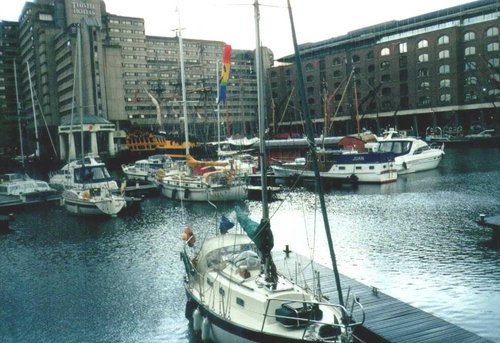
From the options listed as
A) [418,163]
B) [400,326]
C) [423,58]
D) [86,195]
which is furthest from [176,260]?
[423,58]

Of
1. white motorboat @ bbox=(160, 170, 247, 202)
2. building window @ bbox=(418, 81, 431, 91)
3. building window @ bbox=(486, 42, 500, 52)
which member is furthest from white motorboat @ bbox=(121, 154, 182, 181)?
building window @ bbox=(486, 42, 500, 52)

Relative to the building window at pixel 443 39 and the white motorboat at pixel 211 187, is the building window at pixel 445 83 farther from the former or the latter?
the white motorboat at pixel 211 187

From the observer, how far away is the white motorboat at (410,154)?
2211 inches

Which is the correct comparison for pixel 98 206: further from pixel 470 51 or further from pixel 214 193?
pixel 470 51

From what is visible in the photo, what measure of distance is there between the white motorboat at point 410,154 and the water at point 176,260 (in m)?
12.7

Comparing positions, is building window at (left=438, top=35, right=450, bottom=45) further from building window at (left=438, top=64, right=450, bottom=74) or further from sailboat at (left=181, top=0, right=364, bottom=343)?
sailboat at (left=181, top=0, right=364, bottom=343)

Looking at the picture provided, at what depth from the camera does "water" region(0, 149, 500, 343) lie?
671 inches

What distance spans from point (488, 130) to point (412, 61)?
70.9ft

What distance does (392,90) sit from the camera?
9944 centimetres

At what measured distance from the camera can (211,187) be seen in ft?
138

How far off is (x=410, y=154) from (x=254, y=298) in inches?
1953

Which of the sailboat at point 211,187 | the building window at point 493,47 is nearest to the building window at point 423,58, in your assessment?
the building window at point 493,47

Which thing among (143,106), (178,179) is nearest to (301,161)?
(178,179)

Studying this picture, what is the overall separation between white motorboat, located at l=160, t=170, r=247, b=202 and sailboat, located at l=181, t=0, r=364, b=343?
25.3 meters
